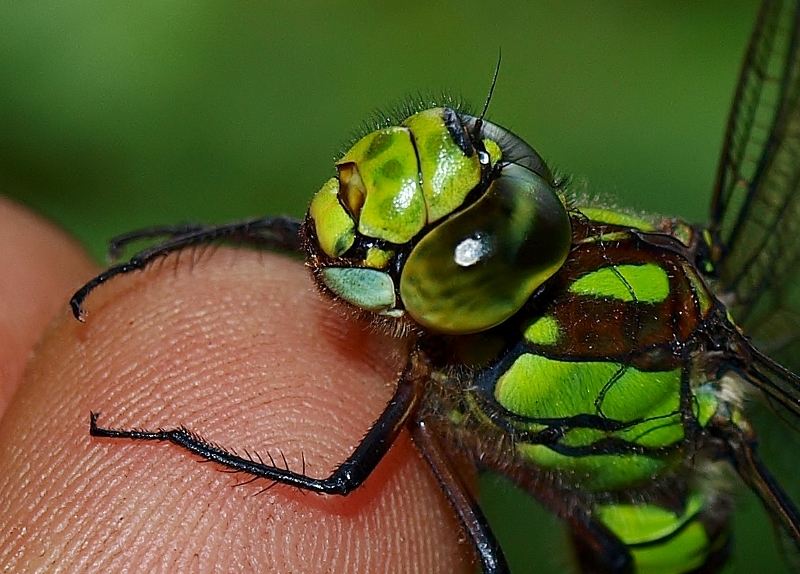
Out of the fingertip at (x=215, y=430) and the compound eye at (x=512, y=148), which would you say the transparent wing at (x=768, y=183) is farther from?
the fingertip at (x=215, y=430)

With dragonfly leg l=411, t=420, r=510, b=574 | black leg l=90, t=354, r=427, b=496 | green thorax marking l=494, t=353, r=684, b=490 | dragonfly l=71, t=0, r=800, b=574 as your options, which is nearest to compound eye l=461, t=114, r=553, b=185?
dragonfly l=71, t=0, r=800, b=574

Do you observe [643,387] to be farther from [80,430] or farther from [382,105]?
[382,105]

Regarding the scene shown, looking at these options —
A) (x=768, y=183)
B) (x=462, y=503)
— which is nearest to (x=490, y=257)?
(x=462, y=503)

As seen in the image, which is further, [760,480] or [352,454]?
[760,480]

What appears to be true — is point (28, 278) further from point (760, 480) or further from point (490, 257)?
point (760, 480)

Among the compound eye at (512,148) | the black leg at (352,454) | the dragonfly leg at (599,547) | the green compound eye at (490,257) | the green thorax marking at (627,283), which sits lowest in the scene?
the dragonfly leg at (599,547)

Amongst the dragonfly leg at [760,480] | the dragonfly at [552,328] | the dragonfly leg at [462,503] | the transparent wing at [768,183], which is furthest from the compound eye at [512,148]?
the transparent wing at [768,183]
